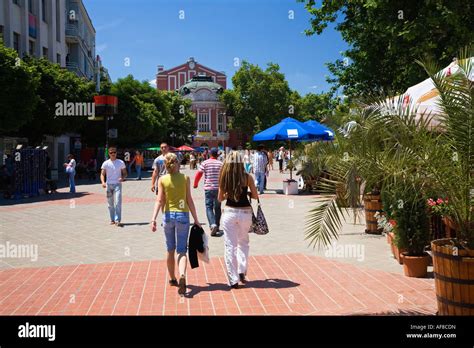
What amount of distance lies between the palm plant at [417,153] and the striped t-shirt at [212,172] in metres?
4.44

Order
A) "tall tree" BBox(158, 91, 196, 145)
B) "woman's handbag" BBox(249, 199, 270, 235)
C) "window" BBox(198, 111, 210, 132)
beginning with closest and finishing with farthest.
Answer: "woman's handbag" BBox(249, 199, 270, 235) → "tall tree" BBox(158, 91, 196, 145) → "window" BBox(198, 111, 210, 132)

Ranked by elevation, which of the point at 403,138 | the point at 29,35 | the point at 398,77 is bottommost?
the point at 403,138

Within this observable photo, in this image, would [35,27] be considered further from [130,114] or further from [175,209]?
[175,209]

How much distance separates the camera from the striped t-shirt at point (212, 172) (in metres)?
9.20

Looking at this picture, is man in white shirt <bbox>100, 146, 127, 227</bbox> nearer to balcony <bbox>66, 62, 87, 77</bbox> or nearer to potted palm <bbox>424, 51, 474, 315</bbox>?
potted palm <bbox>424, 51, 474, 315</bbox>

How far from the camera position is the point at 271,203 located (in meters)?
15.3

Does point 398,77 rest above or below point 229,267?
above

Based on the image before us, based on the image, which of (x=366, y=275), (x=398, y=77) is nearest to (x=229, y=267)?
(x=366, y=275)

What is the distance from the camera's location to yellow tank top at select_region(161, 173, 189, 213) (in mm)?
5664

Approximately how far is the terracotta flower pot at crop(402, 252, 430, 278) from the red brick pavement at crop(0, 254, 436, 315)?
0.12 meters

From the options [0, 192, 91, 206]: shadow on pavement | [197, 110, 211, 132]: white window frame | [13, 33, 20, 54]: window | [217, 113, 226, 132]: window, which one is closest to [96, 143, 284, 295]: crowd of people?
[0, 192, 91, 206]: shadow on pavement
